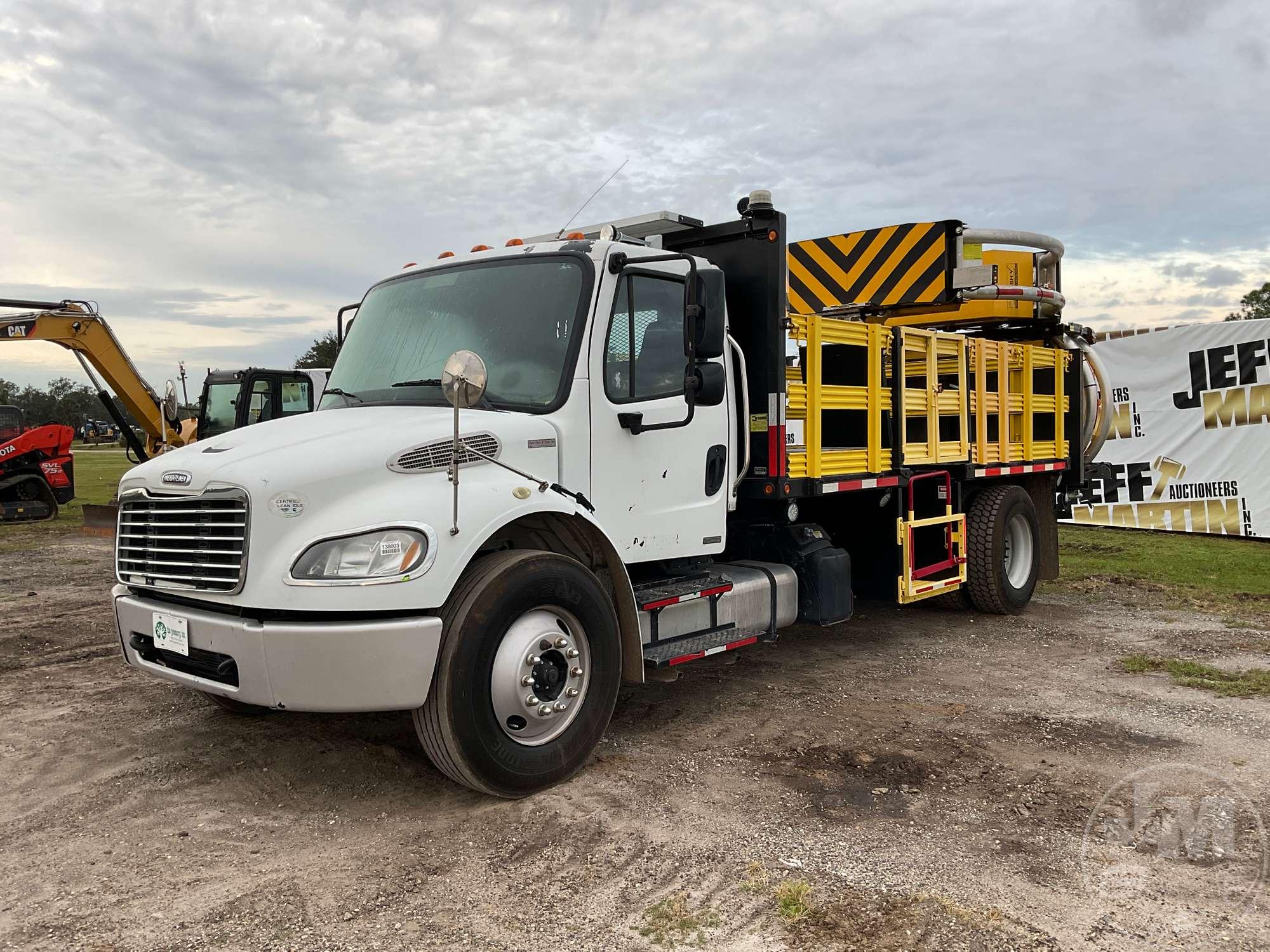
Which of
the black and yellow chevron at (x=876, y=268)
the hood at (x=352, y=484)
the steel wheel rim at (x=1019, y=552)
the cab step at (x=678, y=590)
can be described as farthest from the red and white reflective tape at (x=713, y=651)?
the steel wheel rim at (x=1019, y=552)

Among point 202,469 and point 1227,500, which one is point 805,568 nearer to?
point 202,469

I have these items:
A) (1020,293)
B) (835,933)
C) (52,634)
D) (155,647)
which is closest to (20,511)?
(52,634)

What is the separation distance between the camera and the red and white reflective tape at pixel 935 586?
7203 millimetres

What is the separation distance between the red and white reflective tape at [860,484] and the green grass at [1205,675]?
6.38ft

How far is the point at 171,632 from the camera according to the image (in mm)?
4125

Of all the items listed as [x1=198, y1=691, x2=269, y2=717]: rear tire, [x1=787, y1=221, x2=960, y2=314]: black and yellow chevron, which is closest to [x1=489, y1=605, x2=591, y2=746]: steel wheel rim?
[x1=198, y1=691, x2=269, y2=717]: rear tire

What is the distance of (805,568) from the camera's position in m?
6.21

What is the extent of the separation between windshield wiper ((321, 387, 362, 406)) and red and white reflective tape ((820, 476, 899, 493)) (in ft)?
9.11

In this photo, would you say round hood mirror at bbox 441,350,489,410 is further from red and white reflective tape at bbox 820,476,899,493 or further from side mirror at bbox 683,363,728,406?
red and white reflective tape at bbox 820,476,899,493

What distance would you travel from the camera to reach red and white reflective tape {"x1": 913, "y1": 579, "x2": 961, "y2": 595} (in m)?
Answer: 7.20

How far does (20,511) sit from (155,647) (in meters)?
15.7

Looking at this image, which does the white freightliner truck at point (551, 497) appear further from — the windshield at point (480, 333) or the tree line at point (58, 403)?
the tree line at point (58, 403)

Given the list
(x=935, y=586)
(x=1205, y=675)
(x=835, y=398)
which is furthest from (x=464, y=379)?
(x=1205, y=675)

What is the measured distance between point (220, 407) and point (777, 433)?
14601 mm
